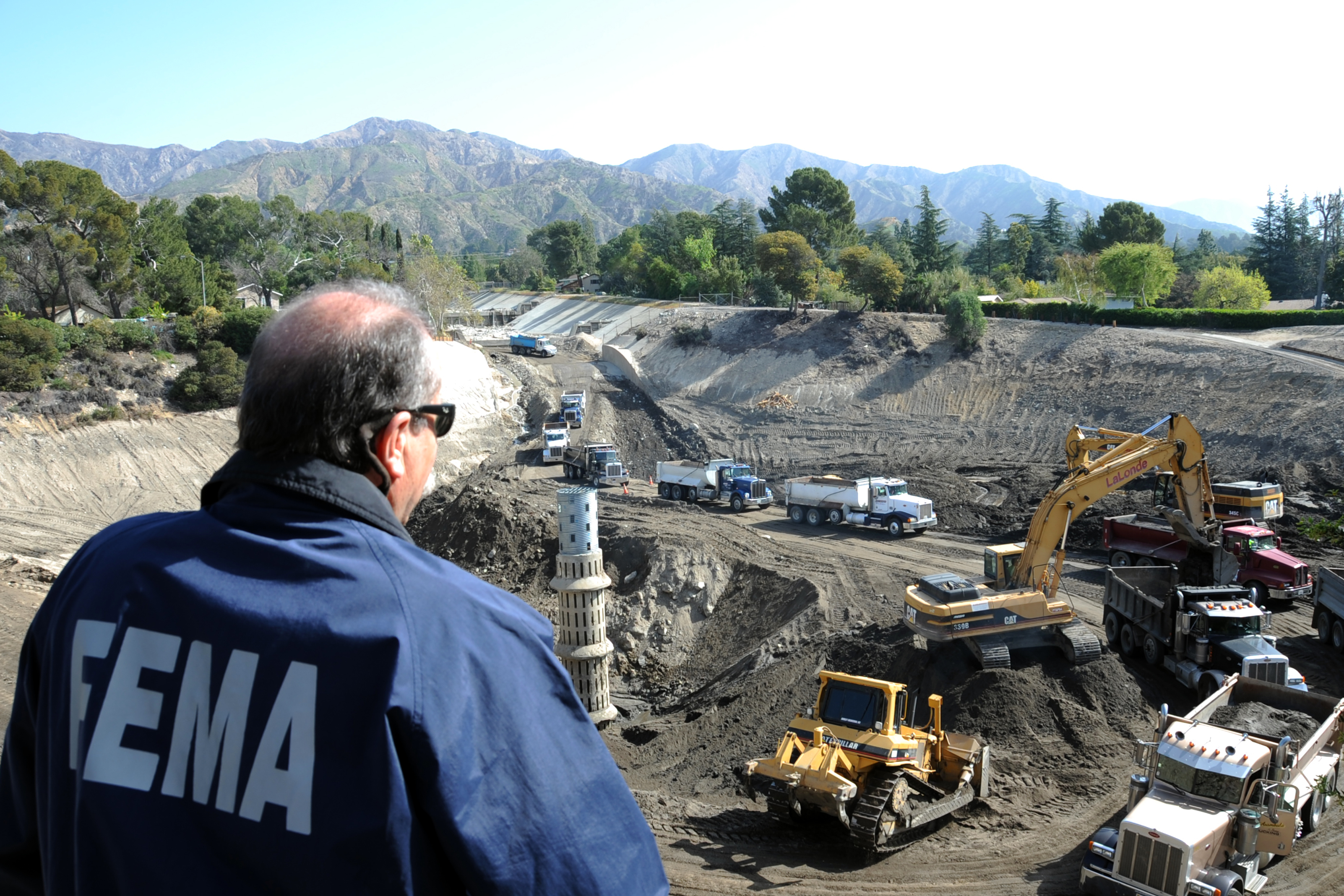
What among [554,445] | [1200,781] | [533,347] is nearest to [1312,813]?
[1200,781]

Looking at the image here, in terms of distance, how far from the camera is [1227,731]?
10.6 metres

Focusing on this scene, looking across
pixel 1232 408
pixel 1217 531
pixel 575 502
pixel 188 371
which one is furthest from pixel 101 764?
pixel 188 371

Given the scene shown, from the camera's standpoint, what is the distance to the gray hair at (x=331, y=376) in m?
1.72

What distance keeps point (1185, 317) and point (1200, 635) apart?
34.4 meters

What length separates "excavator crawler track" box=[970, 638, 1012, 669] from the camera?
15.9 meters

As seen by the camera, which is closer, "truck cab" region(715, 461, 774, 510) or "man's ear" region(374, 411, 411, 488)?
"man's ear" region(374, 411, 411, 488)

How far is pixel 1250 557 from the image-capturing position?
819 inches

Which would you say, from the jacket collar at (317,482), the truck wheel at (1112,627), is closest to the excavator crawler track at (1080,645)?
the truck wheel at (1112,627)

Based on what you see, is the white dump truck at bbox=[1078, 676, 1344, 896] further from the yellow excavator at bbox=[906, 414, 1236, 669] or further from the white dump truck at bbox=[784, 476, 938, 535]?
the white dump truck at bbox=[784, 476, 938, 535]

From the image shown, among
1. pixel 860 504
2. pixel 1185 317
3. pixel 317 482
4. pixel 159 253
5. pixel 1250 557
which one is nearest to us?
pixel 317 482

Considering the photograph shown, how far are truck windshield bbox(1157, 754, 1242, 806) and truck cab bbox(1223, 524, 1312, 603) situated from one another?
12172 mm

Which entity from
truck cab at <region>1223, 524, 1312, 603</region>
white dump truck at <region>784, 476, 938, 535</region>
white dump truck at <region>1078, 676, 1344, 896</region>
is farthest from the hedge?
white dump truck at <region>1078, 676, 1344, 896</region>

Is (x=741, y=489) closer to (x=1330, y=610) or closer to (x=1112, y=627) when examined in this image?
(x=1112, y=627)

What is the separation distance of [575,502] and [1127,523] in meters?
15.7
